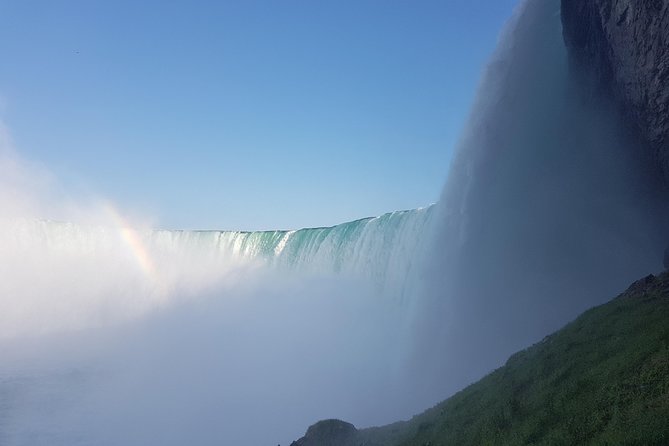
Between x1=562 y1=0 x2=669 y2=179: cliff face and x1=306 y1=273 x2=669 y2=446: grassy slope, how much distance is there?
728cm

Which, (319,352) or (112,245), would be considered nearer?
(319,352)

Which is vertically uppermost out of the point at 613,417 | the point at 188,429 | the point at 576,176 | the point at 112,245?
the point at 112,245

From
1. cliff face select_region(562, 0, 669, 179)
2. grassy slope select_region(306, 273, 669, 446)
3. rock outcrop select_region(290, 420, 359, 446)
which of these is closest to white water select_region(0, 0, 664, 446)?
cliff face select_region(562, 0, 669, 179)

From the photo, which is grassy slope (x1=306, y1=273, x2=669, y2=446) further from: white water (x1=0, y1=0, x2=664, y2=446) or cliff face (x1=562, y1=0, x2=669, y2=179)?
white water (x1=0, y1=0, x2=664, y2=446)

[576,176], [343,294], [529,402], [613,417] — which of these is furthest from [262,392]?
[613,417]

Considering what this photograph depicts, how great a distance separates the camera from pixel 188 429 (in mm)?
30328

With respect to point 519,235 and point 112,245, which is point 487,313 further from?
point 112,245

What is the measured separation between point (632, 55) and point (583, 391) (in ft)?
45.5

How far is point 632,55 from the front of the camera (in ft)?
61.5

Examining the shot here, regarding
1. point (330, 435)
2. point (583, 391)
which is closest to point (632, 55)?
point (583, 391)

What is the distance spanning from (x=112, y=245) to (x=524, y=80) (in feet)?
204

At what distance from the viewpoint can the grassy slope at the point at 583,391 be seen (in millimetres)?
8430

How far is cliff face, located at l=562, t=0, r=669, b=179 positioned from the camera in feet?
56.2

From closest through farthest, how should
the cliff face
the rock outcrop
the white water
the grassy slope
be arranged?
the grassy slope < the cliff face < the rock outcrop < the white water
